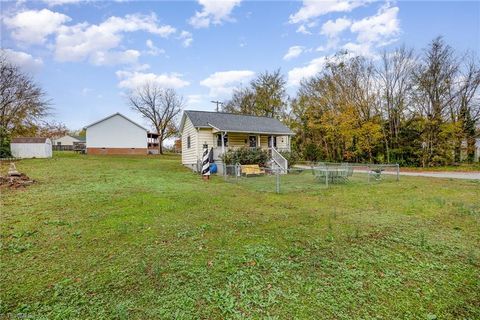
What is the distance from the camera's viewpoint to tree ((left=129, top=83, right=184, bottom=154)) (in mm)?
39062

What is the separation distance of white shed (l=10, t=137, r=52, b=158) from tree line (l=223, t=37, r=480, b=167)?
→ 85.7 feet

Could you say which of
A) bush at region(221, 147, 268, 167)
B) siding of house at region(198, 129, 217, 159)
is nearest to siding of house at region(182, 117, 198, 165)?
siding of house at region(198, 129, 217, 159)

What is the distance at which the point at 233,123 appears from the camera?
18.0 metres

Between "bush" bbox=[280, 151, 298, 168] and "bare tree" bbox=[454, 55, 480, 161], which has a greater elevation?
"bare tree" bbox=[454, 55, 480, 161]

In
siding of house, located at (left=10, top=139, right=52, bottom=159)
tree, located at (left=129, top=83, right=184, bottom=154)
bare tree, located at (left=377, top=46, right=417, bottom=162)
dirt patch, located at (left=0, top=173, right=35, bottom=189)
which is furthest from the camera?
tree, located at (left=129, top=83, right=184, bottom=154)

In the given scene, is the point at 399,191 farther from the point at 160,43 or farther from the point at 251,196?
the point at 160,43

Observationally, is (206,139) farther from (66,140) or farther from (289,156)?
(66,140)

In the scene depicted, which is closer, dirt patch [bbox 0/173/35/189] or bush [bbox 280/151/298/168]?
dirt patch [bbox 0/173/35/189]

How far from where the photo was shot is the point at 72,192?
328 inches

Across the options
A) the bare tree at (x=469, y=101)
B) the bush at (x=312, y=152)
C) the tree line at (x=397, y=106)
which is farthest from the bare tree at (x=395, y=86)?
the bush at (x=312, y=152)

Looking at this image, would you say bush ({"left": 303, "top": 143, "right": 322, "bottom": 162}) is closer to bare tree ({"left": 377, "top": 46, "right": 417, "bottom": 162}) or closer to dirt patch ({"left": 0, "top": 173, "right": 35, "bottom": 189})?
bare tree ({"left": 377, "top": 46, "right": 417, "bottom": 162})

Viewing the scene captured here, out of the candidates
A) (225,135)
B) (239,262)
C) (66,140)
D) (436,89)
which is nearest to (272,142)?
(225,135)

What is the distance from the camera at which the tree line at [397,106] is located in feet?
60.5

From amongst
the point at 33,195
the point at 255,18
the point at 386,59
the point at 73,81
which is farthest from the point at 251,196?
the point at 386,59
